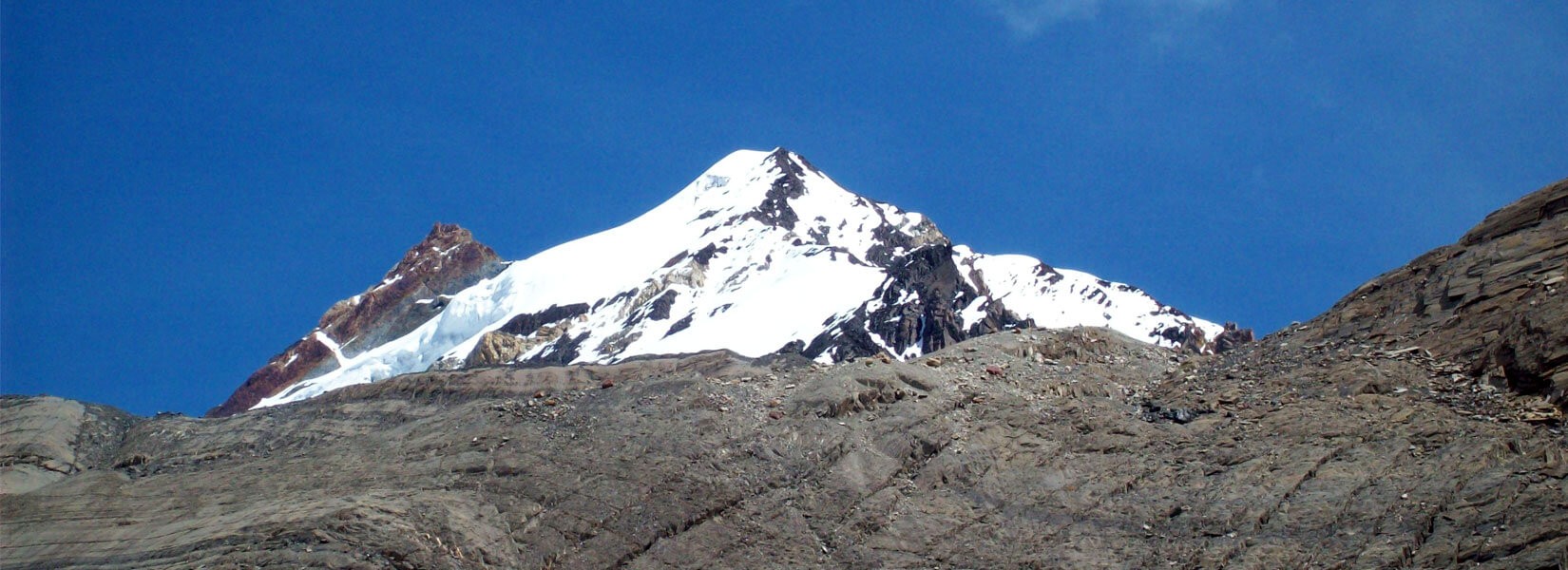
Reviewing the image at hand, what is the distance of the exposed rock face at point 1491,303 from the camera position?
2650cm

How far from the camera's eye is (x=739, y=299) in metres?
127

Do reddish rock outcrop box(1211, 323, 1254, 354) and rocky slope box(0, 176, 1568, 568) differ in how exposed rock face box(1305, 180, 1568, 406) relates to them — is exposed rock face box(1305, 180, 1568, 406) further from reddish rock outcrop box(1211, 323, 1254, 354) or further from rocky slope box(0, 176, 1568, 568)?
reddish rock outcrop box(1211, 323, 1254, 354)

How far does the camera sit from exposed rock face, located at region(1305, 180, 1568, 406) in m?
26.5

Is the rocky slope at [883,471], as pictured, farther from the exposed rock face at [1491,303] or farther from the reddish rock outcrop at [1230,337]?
the reddish rock outcrop at [1230,337]

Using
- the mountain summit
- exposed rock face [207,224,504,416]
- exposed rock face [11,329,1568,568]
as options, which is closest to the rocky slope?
exposed rock face [11,329,1568,568]

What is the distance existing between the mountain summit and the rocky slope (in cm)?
6747

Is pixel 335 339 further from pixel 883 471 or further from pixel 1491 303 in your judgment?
pixel 1491 303

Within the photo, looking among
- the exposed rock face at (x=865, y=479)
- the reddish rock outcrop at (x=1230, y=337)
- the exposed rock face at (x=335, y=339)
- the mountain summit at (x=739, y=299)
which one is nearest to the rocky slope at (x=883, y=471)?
the exposed rock face at (x=865, y=479)

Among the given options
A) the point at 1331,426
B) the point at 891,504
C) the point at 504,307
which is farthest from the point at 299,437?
the point at 504,307

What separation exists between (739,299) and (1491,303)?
327 feet

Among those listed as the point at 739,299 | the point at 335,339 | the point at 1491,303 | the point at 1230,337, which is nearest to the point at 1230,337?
the point at 1230,337

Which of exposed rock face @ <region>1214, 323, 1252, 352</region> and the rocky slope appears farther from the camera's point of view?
exposed rock face @ <region>1214, 323, 1252, 352</region>

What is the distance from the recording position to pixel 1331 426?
2638cm

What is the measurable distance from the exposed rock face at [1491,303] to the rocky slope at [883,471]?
12cm
